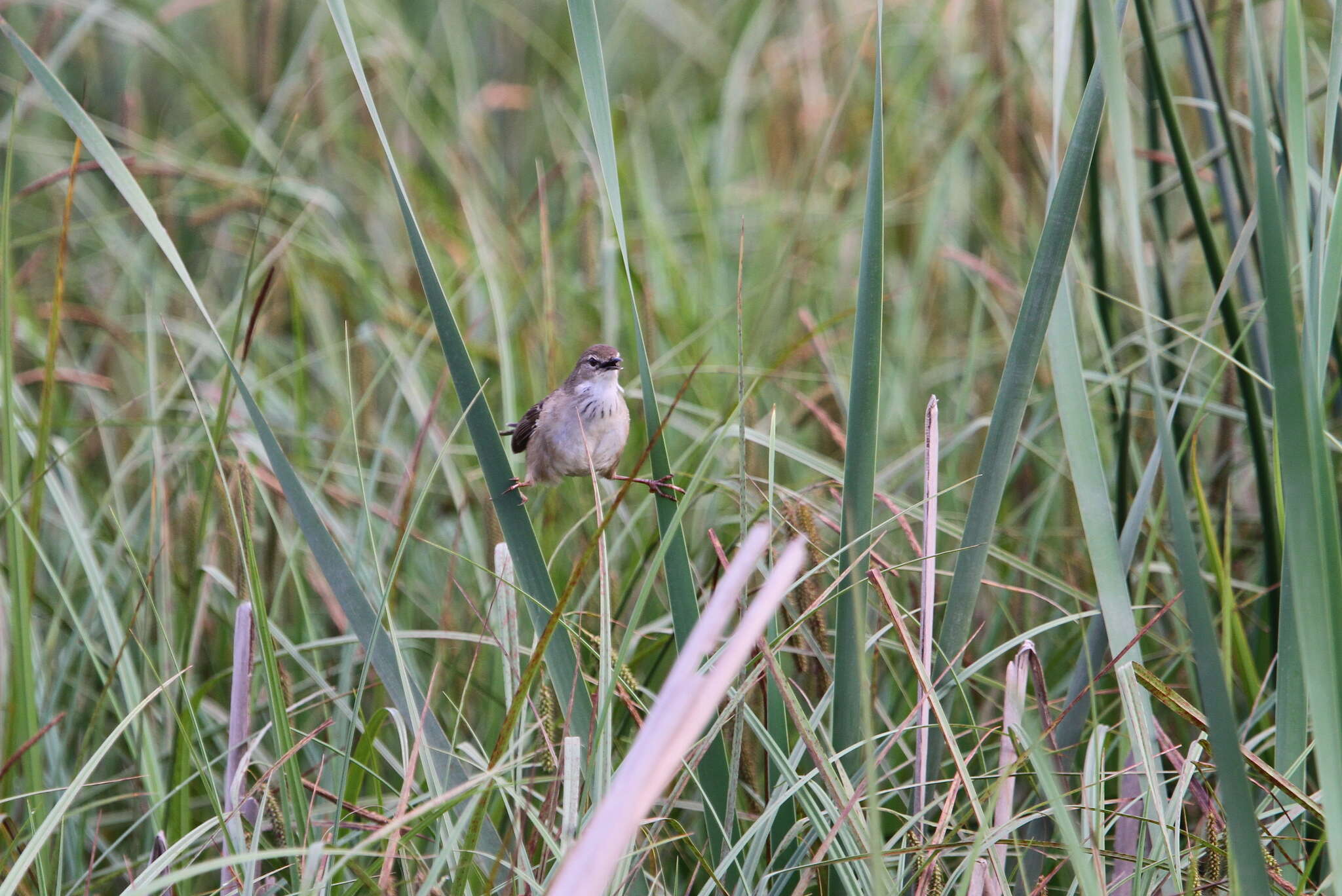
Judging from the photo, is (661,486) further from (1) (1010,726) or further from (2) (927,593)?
(1) (1010,726)

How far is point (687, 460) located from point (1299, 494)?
1799 mm

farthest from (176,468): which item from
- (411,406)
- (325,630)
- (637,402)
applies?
(637,402)

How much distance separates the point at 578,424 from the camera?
2.71 meters

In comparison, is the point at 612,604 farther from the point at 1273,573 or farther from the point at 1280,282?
the point at 1280,282

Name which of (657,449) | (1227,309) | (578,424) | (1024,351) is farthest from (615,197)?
(1227,309)

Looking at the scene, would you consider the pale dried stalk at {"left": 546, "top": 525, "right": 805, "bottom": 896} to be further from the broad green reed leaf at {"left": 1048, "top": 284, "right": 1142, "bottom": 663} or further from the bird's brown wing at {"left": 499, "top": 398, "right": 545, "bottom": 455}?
the bird's brown wing at {"left": 499, "top": 398, "right": 545, "bottom": 455}

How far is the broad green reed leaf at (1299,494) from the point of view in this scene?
1349 mm

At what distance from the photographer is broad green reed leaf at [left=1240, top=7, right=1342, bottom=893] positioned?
4.42 feet

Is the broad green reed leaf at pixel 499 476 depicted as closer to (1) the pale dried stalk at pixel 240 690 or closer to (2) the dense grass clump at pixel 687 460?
(2) the dense grass clump at pixel 687 460

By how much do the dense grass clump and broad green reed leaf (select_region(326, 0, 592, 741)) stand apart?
1cm

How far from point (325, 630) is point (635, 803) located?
8.79ft

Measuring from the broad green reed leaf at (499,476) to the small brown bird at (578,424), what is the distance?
814 mm

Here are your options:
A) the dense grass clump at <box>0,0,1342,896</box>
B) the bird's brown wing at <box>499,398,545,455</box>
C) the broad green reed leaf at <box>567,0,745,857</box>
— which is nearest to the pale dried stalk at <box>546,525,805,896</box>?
the dense grass clump at <box>0,0,1342,896</box>

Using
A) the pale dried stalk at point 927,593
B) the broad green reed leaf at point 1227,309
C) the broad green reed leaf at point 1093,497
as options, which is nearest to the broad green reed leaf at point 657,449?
the pale dried stalk at point 927,593
